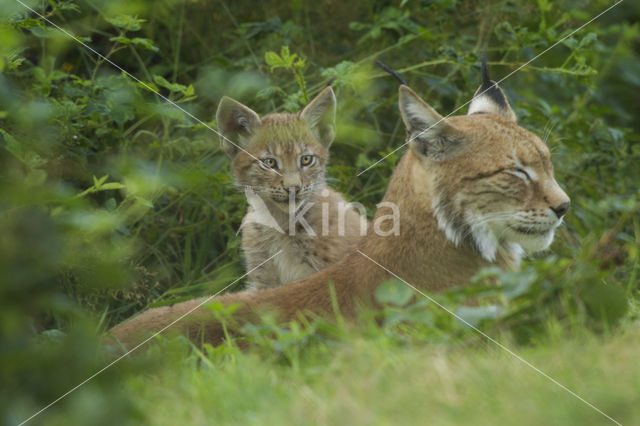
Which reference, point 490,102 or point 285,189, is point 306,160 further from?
point 490,102

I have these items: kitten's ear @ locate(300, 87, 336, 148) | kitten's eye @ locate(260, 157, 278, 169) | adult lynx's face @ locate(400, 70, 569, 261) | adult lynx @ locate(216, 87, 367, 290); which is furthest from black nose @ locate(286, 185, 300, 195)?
adult lynx's face @ locate(400, 70, 569, 261)

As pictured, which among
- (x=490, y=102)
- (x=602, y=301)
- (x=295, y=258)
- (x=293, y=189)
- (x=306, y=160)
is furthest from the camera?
(x=306, y=160)

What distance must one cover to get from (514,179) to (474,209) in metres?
0.23

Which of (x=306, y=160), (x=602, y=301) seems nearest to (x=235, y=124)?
(x=306, y=160)

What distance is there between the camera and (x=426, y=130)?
388cm

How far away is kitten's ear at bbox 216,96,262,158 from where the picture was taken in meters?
5.14

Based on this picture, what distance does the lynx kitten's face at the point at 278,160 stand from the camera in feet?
16.8

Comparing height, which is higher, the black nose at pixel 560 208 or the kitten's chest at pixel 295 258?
the black nose at pixel 560 208

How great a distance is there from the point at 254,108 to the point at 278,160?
1.22 meters

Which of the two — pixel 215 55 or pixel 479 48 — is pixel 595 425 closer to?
pixel 479 48

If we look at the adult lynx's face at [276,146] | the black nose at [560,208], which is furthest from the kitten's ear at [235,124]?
the black nose at [560,208]

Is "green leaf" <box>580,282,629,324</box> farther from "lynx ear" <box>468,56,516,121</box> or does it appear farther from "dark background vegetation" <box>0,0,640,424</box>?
"lynx ear" <box>468,56,516,121</box>

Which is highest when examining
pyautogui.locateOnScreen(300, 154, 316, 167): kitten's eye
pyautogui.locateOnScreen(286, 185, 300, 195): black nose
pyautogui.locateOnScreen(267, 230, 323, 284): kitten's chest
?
pyautogui.locateOnScreen(300, 154, 316, 167): kitten's eye

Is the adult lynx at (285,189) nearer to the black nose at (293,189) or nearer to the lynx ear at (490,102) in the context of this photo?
the black nose at (293,189)
